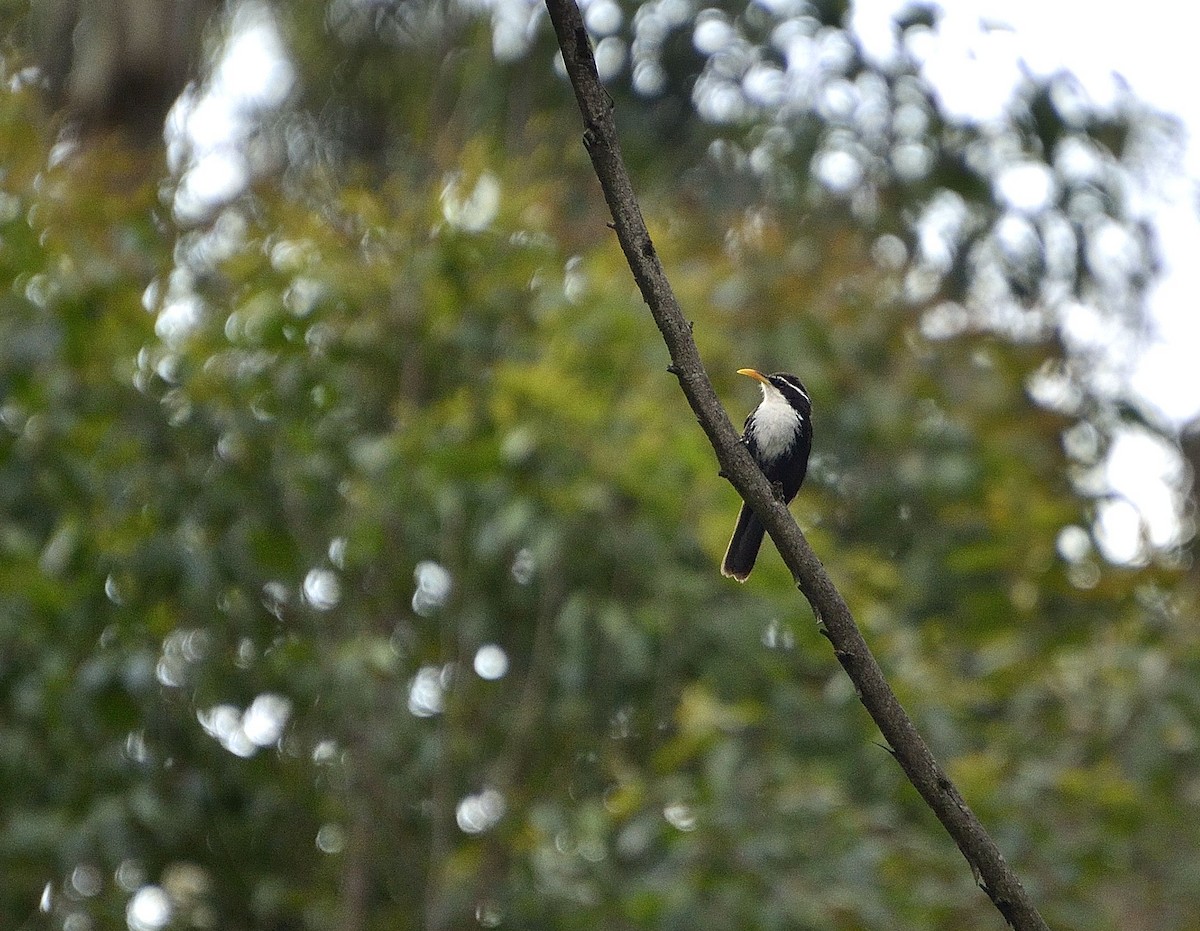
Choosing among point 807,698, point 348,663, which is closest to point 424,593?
point 348,663

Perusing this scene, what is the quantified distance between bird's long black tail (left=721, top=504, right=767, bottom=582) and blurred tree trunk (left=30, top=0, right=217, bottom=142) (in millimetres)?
4128

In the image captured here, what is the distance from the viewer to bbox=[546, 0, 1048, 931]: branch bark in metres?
2.43

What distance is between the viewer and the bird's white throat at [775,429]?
4453 millimetres

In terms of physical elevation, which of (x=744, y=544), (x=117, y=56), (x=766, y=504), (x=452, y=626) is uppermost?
(x=766, y=504)

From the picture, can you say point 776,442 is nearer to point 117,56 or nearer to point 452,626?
point 452,626

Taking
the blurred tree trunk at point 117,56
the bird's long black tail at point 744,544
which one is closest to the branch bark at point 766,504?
the bird's long black tail at point 744,544

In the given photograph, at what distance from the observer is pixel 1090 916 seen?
5.05 meters

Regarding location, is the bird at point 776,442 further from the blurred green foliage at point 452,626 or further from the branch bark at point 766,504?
the branch bark at point 766,504

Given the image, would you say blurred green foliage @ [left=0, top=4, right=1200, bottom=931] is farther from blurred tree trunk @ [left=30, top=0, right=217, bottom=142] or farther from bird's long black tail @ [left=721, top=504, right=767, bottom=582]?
blurred tree trunk @ [left=30, top=0, right=217, bottom=142]

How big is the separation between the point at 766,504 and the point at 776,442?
2001 mm

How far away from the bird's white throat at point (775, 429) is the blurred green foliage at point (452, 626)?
39 centimetres

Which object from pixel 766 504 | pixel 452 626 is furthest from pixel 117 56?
pixel 766 504

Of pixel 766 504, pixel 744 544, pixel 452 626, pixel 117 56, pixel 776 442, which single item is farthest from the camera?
pixel 117 56

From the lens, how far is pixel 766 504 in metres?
2.47
